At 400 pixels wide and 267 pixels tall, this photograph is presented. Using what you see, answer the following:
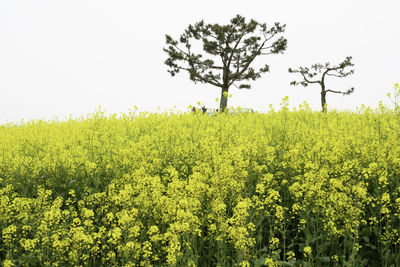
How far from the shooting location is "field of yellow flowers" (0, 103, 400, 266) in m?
3.88

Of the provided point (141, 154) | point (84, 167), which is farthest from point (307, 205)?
point (84, 167)

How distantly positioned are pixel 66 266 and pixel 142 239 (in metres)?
0.97

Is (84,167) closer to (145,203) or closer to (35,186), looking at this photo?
(35,186)

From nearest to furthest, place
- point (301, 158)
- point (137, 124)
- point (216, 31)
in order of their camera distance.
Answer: point (301, 158) < point (137, 124) < point (216, 31)

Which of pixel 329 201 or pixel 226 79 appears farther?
pixel 226 79

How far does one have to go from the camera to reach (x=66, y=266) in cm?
418

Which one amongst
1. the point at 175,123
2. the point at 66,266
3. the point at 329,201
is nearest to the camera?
the point at 66,266

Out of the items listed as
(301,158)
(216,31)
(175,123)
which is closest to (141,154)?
(301,158)

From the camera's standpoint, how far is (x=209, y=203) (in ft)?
15.1

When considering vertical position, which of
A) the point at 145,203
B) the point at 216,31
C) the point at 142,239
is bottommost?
the point at 142,239

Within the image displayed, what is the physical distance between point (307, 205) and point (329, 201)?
0.29 meters

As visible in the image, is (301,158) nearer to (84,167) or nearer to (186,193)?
(186,193)

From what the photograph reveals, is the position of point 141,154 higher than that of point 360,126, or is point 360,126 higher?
point 360,126

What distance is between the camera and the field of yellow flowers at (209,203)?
388 cm
